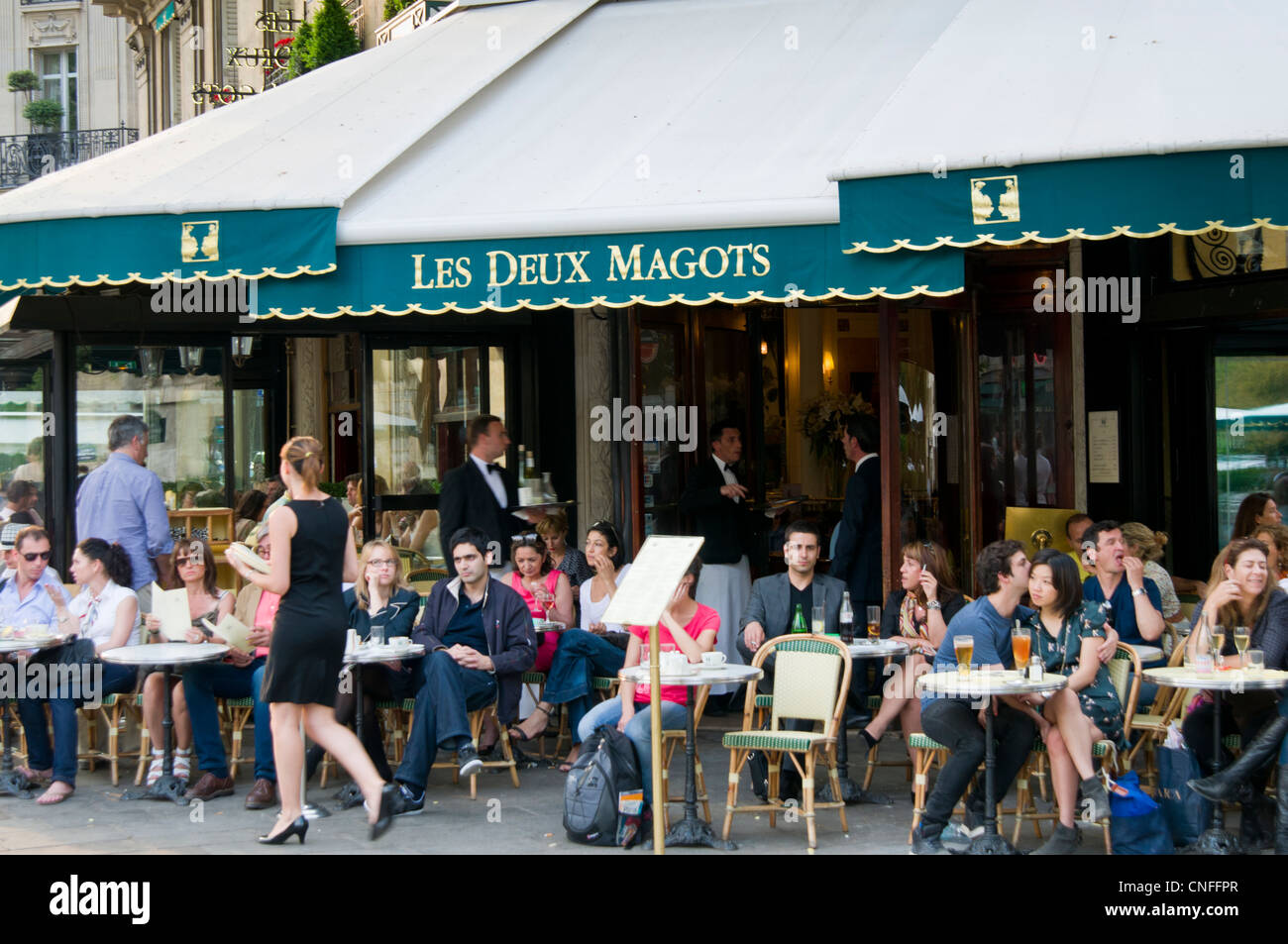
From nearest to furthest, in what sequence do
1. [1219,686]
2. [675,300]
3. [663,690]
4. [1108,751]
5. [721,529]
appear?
[1219,686] → [1108,751] → [663,690] → [675,300] → [721,529]

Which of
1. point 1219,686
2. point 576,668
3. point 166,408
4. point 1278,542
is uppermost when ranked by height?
point 166,408

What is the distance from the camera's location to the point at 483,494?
9844 mm

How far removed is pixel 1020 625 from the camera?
6793 mm

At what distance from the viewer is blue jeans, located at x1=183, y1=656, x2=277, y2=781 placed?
781 centimetres

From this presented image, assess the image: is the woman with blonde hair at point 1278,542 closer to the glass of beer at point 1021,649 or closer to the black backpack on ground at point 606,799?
the glass of beer at point 1021,649

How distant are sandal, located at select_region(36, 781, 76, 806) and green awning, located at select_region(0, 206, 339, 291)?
104 inches

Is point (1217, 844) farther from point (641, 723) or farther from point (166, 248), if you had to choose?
point (166, 248)

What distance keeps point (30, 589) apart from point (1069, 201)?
18.2ft

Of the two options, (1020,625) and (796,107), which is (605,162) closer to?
(796,107)

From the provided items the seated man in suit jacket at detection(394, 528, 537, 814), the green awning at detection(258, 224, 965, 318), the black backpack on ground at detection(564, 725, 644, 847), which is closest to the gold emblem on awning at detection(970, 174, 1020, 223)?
the green awning at detection(258, 224, 965, 318)

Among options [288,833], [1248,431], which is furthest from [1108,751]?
[1248,431]

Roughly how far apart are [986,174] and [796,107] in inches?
77.8

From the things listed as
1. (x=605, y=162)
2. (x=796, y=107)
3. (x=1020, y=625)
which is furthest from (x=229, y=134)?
(x=1020, y=625)

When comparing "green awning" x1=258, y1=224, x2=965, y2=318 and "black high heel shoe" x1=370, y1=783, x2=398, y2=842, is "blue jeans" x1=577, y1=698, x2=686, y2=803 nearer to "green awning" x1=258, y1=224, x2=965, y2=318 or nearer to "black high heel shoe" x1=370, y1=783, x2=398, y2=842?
"black high heel shoe" x1=370, y1=783, x2=398, y2=842
